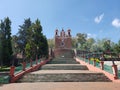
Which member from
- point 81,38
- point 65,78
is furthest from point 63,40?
point 65,78

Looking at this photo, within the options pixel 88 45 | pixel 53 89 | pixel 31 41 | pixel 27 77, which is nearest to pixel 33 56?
pixel 31 41

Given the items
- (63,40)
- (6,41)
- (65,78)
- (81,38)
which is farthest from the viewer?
(81,38)

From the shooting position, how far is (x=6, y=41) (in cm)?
3466

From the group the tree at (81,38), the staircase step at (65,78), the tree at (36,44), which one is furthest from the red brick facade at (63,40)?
the staircase step at (65,78)

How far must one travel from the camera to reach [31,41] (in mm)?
34156

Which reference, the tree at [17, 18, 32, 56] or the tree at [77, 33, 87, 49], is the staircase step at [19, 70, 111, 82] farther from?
the tree at [77, 33, 87, 49]

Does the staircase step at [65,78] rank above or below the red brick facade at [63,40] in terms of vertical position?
below

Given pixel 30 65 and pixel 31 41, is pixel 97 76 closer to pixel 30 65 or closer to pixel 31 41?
pixel 30 65

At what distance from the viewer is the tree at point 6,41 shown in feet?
111

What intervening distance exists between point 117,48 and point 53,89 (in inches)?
1707

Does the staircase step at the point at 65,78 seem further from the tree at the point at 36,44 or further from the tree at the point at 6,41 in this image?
the tree at the point at 6,41

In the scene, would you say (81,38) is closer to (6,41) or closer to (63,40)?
(63,40)

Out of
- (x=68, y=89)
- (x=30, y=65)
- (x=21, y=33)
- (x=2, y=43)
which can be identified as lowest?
(x=68, y=89)

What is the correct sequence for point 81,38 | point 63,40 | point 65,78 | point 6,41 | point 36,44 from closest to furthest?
point 65,78, point 36,44, point 6,41, point 63,40, point 81,38
